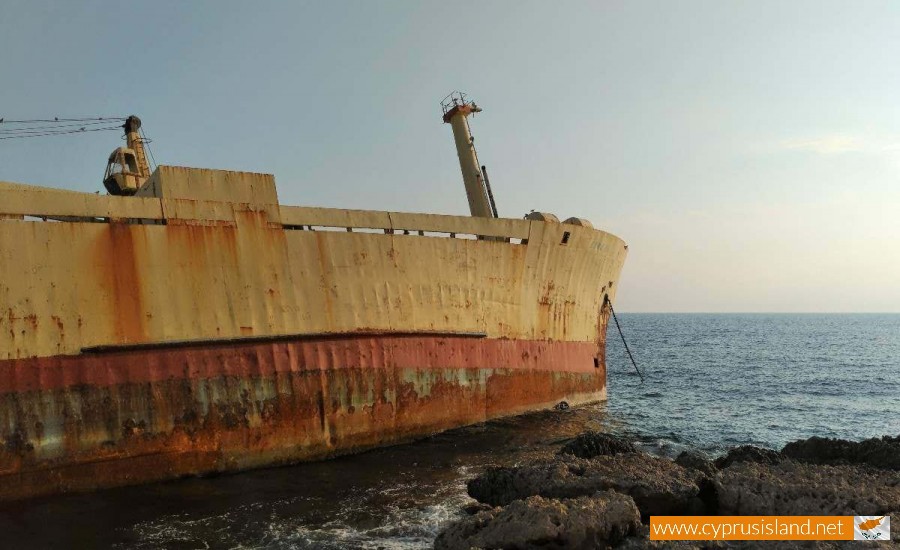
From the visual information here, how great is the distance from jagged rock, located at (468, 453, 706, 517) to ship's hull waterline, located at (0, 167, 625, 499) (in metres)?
4.03

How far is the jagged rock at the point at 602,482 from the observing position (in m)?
7.25

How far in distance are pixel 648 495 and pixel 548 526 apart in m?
1.95

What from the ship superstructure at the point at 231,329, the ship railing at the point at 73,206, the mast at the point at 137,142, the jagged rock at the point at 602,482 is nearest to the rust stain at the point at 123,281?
the ship superstructure at the point at 231,329

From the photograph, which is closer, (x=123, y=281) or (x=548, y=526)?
(x=548, y=526)

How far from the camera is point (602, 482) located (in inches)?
301

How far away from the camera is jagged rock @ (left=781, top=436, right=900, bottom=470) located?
30.3 feet

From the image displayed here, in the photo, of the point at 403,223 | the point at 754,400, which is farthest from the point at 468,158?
the point at 754,400

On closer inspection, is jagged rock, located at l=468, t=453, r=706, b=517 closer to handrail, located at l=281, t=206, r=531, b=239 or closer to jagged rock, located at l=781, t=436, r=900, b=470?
jagged rock, located at l=781, t=436, r=900, b=470

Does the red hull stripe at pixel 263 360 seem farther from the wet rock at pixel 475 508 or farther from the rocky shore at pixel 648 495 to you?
the wet rock at pixel 475 508

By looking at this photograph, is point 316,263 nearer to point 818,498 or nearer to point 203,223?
point 203,223

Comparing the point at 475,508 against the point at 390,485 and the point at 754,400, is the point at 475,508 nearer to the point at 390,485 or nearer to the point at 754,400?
the point at 390,485

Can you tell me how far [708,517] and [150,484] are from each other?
8.86m

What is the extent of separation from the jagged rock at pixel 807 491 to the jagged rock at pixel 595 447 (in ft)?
8.85

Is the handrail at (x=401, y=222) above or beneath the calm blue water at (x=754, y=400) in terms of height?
above
